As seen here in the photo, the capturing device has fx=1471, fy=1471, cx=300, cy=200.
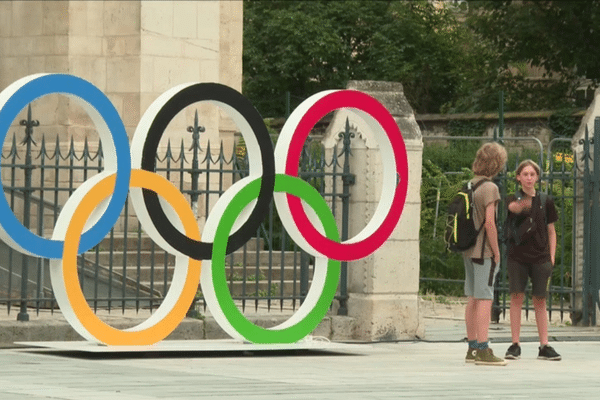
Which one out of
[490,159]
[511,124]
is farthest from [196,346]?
[511,124]

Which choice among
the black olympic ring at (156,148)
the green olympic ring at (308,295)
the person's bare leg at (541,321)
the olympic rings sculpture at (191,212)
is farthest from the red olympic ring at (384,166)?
the person's bare leg at (541,321)

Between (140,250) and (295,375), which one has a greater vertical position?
Answer: (140,250)

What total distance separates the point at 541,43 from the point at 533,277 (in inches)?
922

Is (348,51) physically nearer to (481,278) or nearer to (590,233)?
(590,233)

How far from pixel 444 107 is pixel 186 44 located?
22.7 meters

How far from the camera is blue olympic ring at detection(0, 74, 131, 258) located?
11492mm

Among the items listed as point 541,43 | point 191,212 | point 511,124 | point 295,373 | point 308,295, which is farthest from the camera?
point 541,43

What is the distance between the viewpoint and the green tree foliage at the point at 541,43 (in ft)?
111

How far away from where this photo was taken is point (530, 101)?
1414 inches

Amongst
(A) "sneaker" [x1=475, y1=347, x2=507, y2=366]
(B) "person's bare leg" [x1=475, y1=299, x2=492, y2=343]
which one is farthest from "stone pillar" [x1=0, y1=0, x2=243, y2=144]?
(A) "sneaker" [x1=475, y1=347, x2=507, y2=366]

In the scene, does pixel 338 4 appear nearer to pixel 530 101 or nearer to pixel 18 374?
pixel 530 101

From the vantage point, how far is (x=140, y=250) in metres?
14.6

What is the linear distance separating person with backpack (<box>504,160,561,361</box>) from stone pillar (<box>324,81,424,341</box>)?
177cm

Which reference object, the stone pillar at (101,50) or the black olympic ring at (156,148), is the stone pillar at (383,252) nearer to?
the black olympic ring at (156,148)
